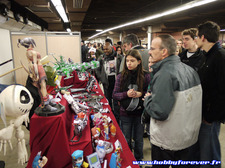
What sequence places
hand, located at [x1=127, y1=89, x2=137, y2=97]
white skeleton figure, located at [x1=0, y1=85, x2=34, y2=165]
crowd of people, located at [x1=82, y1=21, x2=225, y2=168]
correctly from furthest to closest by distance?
hand, located at [x1=127, y1=89, x2=137, y2=97]
crowd of people, located at [x1=82, y1=21, x2=225, y2=168]
white skeleton figure, located at [x1=0, y1=85, x2=34, y2=165]

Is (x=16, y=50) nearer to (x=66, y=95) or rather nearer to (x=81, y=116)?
(x=66, y=95)

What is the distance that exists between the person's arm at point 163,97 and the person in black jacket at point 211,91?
26.4 inches

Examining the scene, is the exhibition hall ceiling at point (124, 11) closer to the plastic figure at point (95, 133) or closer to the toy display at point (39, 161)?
the plastic figure at point (95, 133)

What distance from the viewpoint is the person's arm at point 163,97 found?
1288 mm

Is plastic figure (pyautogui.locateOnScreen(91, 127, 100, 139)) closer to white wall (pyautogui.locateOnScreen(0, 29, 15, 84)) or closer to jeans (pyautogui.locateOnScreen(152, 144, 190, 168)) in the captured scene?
jeans (pyautogui.locateOnScreen(152, 144, 190, 168))

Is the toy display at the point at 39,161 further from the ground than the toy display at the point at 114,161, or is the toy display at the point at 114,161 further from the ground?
the toy display at the point at 39,161

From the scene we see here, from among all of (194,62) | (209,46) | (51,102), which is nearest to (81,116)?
(51,102)

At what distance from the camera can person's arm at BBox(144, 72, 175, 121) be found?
1.29m

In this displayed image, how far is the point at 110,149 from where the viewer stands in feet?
5.41

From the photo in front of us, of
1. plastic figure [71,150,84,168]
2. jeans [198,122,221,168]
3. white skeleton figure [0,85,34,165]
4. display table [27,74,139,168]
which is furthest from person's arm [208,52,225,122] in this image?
white skeleton figure [0,85,34,165]

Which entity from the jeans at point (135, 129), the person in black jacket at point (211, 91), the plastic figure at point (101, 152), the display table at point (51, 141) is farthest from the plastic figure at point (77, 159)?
the person in black jacket at point (211, 91)

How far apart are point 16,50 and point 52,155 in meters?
3.46

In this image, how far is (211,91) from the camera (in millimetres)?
1713

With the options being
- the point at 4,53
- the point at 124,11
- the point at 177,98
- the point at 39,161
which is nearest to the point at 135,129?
the point at 177,98
